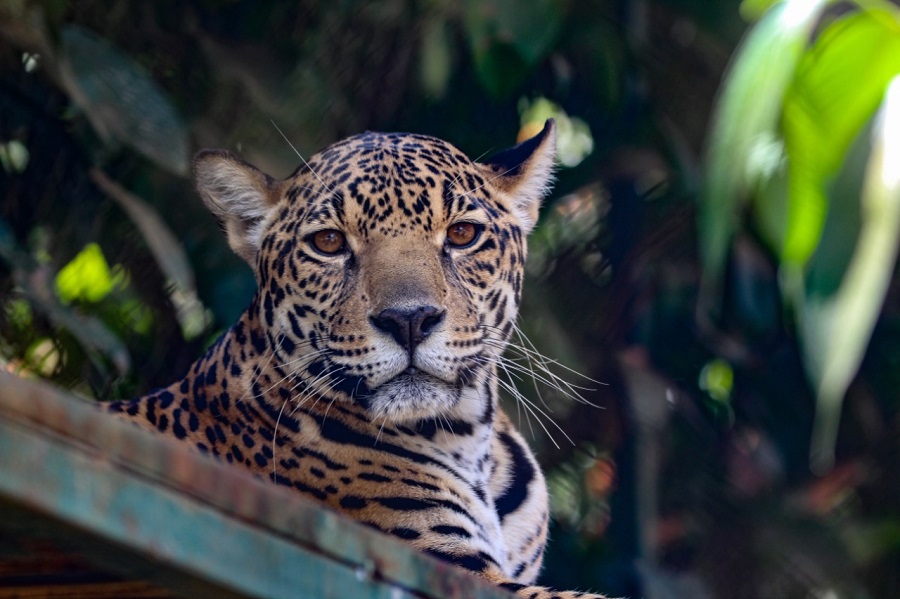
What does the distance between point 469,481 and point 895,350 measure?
15.5 feet

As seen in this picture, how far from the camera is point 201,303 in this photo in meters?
6.21

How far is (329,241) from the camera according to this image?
12.4 ft

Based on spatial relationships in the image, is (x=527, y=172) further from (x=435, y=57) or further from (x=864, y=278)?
(x=435, y=57)

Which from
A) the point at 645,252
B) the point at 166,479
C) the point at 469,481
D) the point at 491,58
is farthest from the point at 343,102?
the point at 166,479

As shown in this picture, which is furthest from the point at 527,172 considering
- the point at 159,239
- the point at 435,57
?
the point at 435,57

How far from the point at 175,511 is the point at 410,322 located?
170cm

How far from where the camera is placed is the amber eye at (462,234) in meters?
3.77

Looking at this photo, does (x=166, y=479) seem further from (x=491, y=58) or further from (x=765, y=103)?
(x=491, y=58)

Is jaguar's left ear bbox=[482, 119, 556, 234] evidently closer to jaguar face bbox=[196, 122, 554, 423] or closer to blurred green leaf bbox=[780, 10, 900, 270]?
jaguar face bbox=[196, 122, 554, 423]

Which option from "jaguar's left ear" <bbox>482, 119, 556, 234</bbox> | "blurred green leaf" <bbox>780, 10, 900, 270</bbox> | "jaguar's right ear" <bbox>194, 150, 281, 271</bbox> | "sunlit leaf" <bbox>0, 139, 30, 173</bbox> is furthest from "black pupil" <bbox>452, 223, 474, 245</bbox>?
"sunlit leaf" <bbox>0, 139, 30, 173</bbox>

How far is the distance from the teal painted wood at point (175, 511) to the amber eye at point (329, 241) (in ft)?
5.44

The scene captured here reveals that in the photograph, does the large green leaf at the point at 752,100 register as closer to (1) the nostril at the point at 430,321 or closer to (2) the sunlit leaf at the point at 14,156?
(1) the nostril at the point at 430,321

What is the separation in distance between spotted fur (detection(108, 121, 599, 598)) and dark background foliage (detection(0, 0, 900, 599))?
1.12 metres

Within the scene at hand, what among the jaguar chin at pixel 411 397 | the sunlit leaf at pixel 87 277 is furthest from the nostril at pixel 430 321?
the sunlit leaf at pixel 87 277
